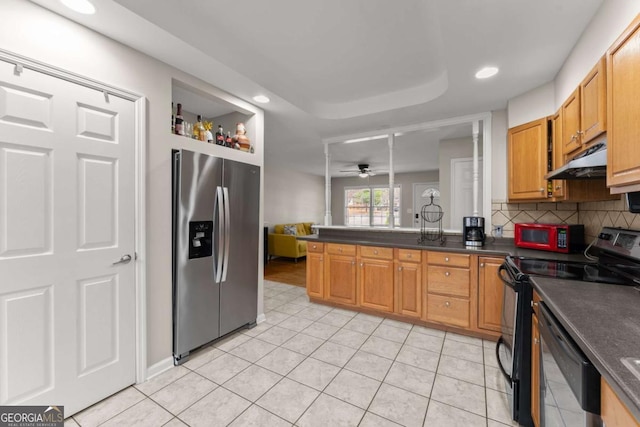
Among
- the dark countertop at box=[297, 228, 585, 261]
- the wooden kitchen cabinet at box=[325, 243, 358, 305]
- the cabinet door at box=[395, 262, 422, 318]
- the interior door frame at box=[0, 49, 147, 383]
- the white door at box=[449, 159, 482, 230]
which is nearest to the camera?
the interior door frame at box=[0, 49, 147, 383]

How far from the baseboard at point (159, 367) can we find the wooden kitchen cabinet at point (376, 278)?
2030 millimetres

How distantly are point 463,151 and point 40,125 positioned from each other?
4.82m

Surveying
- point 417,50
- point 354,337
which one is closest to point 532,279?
point 354,337

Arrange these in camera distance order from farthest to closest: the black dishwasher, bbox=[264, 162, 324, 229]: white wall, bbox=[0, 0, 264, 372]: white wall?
→ bbox=[264, 162, 324, 229]: white wall → bbox=[0, 0, 264, 372]: white wall → the black dishwasher

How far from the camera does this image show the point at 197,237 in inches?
88.7

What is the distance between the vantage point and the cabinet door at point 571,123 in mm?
1788

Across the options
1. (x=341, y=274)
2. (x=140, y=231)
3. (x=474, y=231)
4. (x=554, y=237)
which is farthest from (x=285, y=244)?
(x=554, y=237)

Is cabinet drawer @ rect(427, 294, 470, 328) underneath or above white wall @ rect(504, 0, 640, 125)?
underneath

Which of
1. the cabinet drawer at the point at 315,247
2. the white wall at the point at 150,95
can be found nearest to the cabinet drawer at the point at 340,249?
the cabinet drawer at the point at 315,247

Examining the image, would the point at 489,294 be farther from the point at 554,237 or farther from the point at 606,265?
the point at 606,265

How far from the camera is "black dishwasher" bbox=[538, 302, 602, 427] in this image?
808 millimetres

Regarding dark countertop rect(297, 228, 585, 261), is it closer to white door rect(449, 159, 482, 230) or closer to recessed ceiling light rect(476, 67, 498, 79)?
white door rect(449, 159, 482, 230)

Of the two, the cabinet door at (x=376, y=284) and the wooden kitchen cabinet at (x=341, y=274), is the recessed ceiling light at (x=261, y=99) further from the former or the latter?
the cabinet door at (x=376, y=284)

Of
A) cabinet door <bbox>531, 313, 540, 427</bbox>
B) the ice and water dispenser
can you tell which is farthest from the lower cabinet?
the ice and water dispenser
